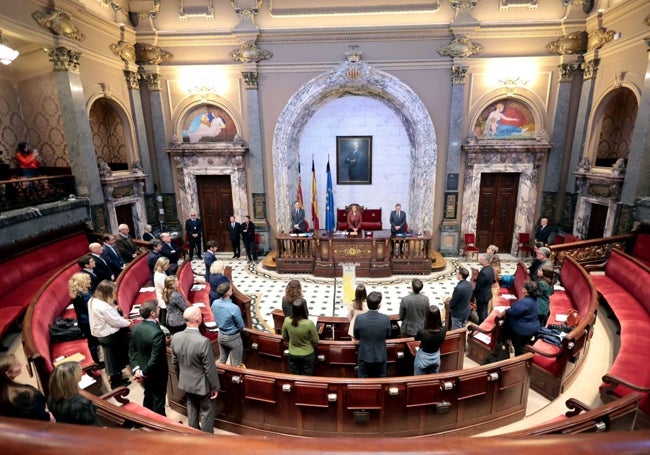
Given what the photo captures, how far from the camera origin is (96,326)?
4.16 m

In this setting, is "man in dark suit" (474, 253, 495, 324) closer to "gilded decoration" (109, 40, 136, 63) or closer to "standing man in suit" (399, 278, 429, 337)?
"standing man in suit" (399, 278, 429, 337)

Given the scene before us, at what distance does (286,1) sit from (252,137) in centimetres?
402

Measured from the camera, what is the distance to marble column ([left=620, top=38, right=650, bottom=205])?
769 centimetres

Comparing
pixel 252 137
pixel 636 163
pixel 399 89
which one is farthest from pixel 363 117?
pixel 636 163

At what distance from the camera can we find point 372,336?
3.84 meters

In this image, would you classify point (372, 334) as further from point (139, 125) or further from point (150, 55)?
point (150, 55)

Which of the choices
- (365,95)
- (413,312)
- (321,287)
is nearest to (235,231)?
(321,287)

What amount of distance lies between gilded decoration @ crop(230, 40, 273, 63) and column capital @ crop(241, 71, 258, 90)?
34cm

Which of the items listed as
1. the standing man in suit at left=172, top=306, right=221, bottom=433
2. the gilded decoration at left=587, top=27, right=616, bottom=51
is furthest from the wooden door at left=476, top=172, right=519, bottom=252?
the standing man in suit at left=172, top=306, right=221, bottom=433

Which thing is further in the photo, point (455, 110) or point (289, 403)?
point (455, 110)

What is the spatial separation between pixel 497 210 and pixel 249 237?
8.01m

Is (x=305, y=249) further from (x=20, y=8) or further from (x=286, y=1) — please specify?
(x=20, y=8)

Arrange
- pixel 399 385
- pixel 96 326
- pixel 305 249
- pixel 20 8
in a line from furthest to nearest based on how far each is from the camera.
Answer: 1. pixel 305 249
2. pixel 20 8
3. pixel 96 326
4. pixel 399 385

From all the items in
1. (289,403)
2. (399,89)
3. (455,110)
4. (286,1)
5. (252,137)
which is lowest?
(289,403)
